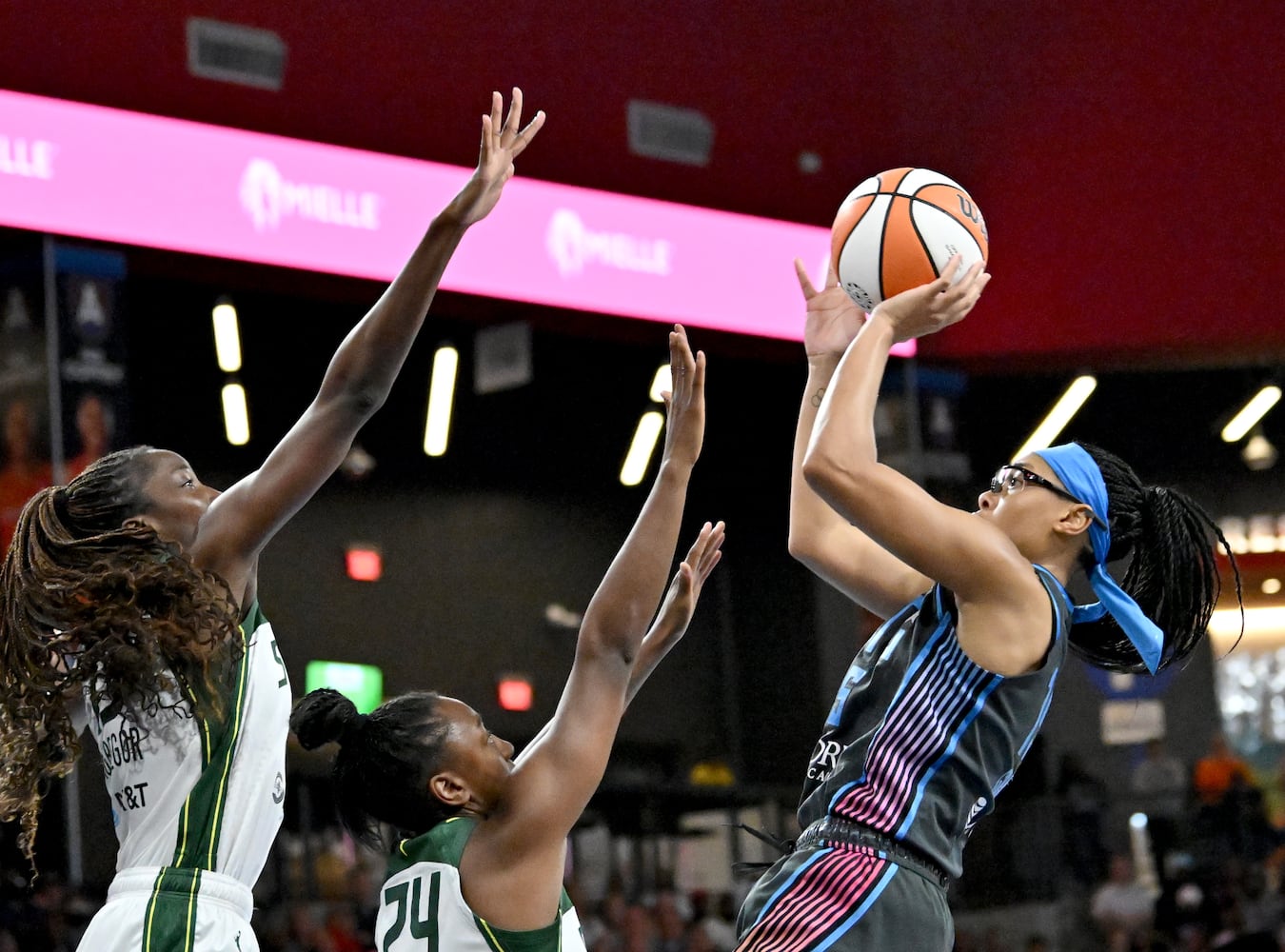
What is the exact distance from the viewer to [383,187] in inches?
315

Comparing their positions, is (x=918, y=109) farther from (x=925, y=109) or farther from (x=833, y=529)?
(x=833, y=529)

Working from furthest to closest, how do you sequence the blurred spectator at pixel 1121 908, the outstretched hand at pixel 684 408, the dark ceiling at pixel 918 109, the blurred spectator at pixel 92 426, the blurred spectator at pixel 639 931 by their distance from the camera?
the blurred spectator at pixel 1121 908
the blurred spectator at pixel 639 931
the dark ceiling at pixel 918 109
the blurred spectator at pixel 92 426
the outstretched hand at pixel 684 408

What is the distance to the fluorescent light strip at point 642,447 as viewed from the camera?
11883mm

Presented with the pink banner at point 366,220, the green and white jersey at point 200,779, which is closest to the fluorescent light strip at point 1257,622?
the pink banner at point 366,220

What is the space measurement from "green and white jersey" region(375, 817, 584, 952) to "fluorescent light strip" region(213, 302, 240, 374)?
7.38m

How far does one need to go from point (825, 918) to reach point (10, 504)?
560 cm

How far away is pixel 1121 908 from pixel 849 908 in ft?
27.9

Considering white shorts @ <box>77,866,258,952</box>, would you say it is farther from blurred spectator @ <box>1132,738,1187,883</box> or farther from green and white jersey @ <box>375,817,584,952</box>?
blurred spectator @ <box>1132,738,1187,883</box>

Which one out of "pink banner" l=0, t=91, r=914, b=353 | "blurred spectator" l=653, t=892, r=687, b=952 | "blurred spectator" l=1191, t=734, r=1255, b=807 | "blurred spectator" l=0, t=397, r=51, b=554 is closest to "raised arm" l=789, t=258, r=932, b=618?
"pink banner" l=0, t=91, r=914, b=353

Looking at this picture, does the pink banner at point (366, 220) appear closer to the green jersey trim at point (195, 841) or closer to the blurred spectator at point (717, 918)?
the blurred spectator at point (717, 918)

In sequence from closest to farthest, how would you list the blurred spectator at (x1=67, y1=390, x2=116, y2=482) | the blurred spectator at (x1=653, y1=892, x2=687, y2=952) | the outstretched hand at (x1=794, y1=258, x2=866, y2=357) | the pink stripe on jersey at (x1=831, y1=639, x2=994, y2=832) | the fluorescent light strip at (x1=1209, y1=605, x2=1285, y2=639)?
the pink stripe on jersey at (x1=831, y1=639, x2=994, y2=832), the outstretched hand at (x1=794, y1=258, x2=866, y2=357), the blurred spectator at (x1=67, y1=390, x2=116, y2=482), the blurred spectator at (x1=653, y1=892, x2=687, y2=952), the fluorescent light strip at (x1=1209, y1=605, x2=1285, y2=639)

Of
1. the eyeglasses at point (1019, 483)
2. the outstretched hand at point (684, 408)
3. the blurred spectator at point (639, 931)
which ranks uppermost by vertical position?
the outstretched hand at point (684, 408)

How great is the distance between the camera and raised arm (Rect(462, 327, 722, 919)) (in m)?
2.77

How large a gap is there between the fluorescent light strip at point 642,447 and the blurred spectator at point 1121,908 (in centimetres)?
413
